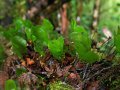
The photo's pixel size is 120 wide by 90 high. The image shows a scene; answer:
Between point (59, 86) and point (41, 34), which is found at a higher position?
point (41, 34)

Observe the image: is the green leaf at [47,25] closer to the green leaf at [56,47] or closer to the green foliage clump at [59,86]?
the green leaf at [56,47]

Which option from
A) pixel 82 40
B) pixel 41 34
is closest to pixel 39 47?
pixel 41 34

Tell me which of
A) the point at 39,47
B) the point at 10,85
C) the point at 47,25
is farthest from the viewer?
the point at 47,25

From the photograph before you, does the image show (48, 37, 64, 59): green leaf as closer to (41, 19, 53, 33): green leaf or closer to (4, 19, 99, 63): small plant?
(4, 19, 99, 63): small plant

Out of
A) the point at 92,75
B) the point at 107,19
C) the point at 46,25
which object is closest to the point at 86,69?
the point at 92,75

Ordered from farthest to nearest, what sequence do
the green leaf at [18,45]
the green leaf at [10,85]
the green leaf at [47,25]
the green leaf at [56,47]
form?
the green leaf at [47,25], the green leaf at [18,45], the green leaf at [56,47], the green leaf at [10,85]

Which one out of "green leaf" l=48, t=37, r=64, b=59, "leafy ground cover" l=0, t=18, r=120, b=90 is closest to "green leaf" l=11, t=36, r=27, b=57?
"leafy ground cover" l=0, t=18, r=120, b=90

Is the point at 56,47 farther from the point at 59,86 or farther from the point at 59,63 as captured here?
the point at 59,86

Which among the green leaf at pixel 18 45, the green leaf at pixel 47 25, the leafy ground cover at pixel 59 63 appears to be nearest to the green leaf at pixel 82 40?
the leafy ground cover at pixel 59 63

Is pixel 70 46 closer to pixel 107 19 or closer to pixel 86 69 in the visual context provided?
pixel 86 69

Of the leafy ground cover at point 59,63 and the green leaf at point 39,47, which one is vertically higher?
the green leaf at point 39,47

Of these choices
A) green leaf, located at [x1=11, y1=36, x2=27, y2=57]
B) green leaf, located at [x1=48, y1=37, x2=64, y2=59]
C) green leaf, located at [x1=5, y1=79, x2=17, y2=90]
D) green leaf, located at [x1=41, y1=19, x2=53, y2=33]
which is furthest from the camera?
green leaf, located at [x1=41, y1=19, x2=53, y2=33]

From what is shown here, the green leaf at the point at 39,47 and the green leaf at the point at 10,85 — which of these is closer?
the green leaf at the point at 10,85
